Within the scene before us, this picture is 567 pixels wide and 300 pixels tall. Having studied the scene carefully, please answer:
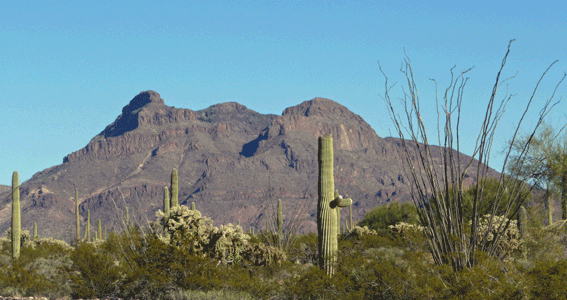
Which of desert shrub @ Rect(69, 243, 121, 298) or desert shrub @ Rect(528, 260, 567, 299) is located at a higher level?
desert shrub @ Rect(528, 260, 567, 299)

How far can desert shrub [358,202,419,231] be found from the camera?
29312 mm

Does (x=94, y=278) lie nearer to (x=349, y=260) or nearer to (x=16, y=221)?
(x=349, y=260)

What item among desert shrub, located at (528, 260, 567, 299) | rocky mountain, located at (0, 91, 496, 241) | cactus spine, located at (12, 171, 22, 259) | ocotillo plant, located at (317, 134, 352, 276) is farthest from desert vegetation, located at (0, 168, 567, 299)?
rocky mountain, located at (0, 91, 496, 241)

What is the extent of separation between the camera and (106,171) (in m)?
158

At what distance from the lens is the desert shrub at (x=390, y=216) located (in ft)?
96.2

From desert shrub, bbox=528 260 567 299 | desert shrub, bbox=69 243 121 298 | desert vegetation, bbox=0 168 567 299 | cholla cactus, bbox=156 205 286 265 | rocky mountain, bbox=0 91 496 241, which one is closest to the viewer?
desert shrub, bbox=528 260 567 299

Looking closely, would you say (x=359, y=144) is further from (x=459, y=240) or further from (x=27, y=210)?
(x=459, y=240)

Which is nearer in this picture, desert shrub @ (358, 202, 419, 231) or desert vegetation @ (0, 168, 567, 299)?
desert vegetation @ (0, 168, 567, 299)

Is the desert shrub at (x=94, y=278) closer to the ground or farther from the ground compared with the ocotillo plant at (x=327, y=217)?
closer to the ground

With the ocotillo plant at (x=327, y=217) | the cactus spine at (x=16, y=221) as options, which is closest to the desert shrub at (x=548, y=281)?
the ocotillo plant at (x=327, y=217)

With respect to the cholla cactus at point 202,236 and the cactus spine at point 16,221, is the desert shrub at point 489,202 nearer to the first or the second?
the cholla cactus at point 202,236

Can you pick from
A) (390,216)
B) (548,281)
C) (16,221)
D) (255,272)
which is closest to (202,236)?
(255,272)

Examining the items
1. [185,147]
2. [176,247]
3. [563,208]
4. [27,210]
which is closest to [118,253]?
[176,247]

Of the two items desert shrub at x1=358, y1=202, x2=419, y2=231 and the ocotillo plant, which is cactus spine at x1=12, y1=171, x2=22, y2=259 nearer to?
the ocotillo plant
